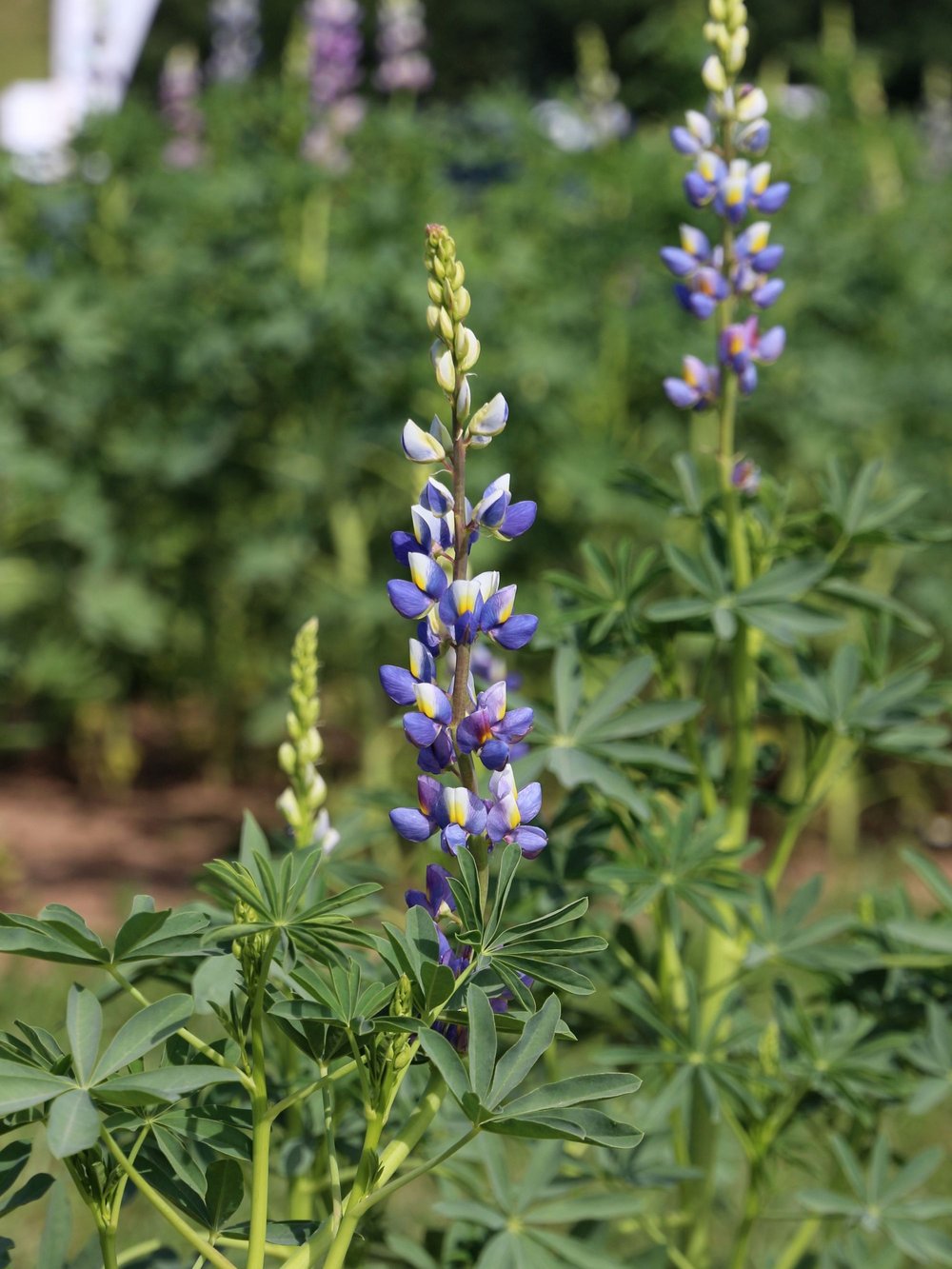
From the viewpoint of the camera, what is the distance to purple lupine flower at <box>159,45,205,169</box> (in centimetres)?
629

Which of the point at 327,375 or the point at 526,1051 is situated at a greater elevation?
the point at 526,1051

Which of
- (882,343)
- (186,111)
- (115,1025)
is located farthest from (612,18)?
(115,1025)

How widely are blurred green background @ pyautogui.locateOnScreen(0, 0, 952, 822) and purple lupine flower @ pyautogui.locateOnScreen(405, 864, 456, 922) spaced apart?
2474 mm

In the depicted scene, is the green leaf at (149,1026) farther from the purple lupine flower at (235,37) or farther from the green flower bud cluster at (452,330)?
the purple lupine flower at (235,37)

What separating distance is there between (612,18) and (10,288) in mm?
17102

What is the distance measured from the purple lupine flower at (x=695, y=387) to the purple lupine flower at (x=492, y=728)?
29.4 inches

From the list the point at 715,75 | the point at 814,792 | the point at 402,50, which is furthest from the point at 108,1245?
the point at 402,50

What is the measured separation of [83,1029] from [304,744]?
39cm

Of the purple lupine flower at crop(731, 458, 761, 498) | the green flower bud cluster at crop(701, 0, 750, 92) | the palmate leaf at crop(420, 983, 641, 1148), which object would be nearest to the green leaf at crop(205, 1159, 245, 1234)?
the palmate leaf at crop(420, 983, 641, 1148)

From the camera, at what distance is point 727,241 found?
172cm

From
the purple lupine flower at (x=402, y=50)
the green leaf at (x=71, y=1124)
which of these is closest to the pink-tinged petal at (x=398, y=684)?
the green leaf at (x=71, y=1124)

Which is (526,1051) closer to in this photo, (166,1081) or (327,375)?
(166,1081)

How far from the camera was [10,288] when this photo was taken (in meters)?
4.38

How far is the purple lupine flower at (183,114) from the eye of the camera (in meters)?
6.29
